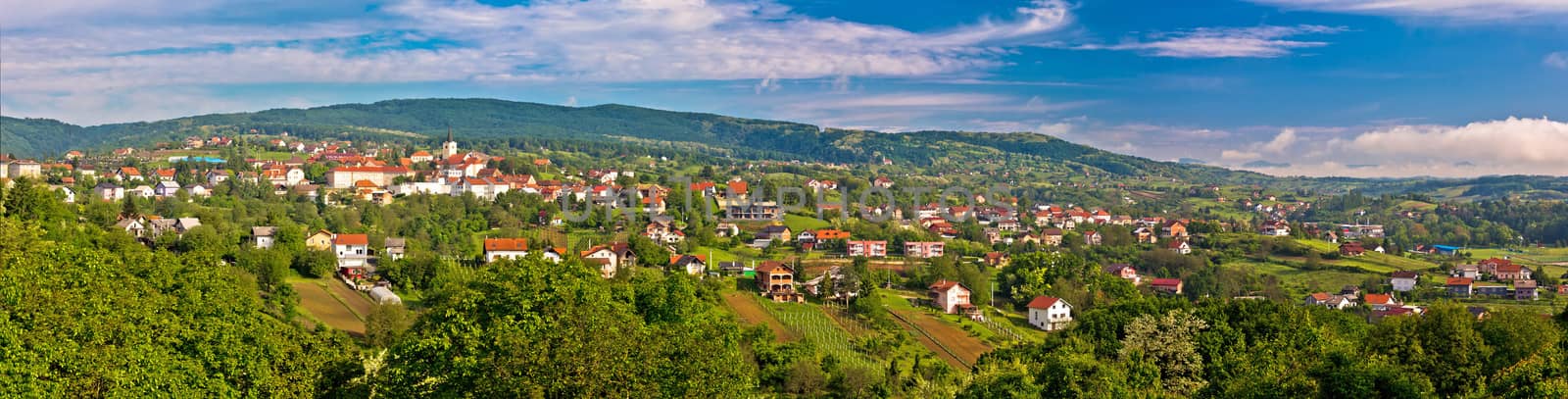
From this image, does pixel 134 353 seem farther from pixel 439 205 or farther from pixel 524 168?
pixel 524 168

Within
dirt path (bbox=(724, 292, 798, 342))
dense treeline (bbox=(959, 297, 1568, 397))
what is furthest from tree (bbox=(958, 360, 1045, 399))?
dirt path (bbox=(724, 292, 798, 342))

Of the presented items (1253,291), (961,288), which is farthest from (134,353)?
(1253,291)

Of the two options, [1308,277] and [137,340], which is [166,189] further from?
[1308,277]

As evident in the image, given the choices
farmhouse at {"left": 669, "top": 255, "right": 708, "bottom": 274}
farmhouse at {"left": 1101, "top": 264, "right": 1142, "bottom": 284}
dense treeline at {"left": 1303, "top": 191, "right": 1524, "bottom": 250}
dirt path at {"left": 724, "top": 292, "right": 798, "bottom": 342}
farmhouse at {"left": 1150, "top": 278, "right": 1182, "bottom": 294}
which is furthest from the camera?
dense treeline at {"left": 1303, "top": 191, "right": 1524, "bottom": 250}

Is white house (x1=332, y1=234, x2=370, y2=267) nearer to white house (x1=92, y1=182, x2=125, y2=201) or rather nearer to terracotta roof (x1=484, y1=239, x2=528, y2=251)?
terracotta roof (x1=484, y1=239, x2=528, y2=251)

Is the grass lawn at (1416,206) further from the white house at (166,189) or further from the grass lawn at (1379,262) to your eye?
the white house at (166,189)
